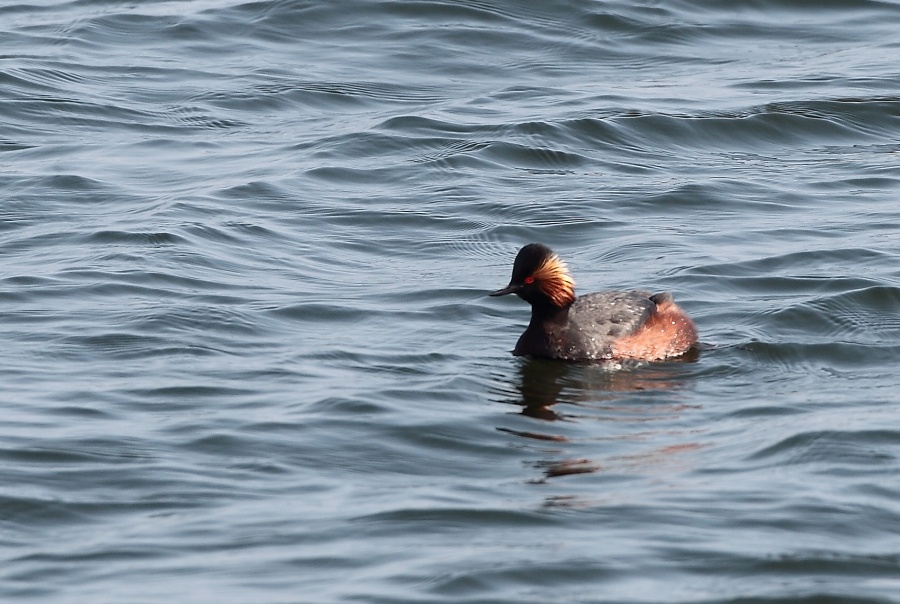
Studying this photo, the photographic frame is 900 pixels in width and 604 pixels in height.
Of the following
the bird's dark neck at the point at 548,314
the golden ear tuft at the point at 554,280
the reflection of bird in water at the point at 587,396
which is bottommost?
the reflection of bird in water at the point at 587,396

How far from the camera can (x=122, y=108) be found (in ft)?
62.5

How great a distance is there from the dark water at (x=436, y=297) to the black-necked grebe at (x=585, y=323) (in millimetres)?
179

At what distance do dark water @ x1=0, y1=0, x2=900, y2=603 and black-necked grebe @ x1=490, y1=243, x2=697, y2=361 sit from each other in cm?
18

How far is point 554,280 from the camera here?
11.4 meters

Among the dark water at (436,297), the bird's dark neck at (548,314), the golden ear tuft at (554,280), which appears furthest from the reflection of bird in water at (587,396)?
the golden ear tuft at (554,280)

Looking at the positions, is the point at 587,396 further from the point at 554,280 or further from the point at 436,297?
the point at 436,297

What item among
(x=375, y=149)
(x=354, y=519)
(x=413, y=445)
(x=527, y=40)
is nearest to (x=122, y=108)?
(x=375, y=149)

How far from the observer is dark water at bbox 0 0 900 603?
7785 mm

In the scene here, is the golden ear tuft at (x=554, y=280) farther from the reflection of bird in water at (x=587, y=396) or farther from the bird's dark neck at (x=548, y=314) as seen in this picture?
the reflection of bird in water at (x=587, y=396)

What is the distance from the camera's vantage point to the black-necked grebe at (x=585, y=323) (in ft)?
37.1

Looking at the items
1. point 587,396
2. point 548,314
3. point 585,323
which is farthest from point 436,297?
point 587,396

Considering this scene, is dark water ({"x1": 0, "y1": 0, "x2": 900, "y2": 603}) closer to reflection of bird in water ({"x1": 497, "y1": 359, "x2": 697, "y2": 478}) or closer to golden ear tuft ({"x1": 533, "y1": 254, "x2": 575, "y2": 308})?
reflection of bird in water ({"x1": 497, "y1": 359, "x2": 697, "y2": 478})

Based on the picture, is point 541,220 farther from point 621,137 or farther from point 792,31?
point 792,31

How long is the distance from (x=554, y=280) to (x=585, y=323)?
1.22 feet
